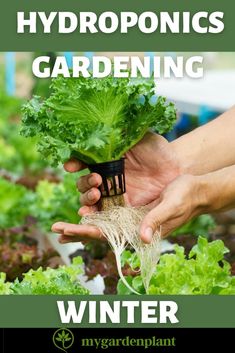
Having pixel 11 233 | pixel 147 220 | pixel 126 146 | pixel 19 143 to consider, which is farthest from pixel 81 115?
pixel 19 143

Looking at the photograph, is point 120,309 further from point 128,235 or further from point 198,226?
point 198,226

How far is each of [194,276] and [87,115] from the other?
911 mm

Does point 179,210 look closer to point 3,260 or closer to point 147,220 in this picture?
point 147,220

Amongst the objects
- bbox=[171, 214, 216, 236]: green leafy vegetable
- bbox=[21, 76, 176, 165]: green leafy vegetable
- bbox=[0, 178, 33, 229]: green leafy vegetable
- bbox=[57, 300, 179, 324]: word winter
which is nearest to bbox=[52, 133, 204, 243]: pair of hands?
bbox=[21, 76, 176, 165]: green leafy vegetable

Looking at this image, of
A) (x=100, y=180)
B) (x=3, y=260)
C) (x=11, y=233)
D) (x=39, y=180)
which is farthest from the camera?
(x=39, y=180)

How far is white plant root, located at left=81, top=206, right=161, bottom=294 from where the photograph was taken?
372cm

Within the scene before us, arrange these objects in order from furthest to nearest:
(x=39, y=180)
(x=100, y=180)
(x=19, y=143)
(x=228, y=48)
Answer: (x=19, y=143)
(x=39, y=180)
(x=228, y=48)
(x=100, y=180)

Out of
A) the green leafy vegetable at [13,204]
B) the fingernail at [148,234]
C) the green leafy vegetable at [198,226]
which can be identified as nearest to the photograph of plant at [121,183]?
the fingernail at [148,234]

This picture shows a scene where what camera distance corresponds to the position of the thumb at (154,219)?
11.3 ft

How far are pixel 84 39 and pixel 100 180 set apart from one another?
166cm

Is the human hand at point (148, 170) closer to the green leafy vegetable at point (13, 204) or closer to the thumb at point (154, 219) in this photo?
the thumb at point (154, 219)

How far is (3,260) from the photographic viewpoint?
505 centimetres

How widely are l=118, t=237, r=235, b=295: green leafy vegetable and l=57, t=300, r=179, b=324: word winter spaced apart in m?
0.25

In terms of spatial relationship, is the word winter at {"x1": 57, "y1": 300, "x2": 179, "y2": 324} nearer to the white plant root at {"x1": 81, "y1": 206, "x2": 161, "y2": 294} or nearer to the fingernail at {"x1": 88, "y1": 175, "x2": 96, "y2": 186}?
the white plant root at {"x1": 81, "y1": 206, "x2": 161, "y2": 294}
